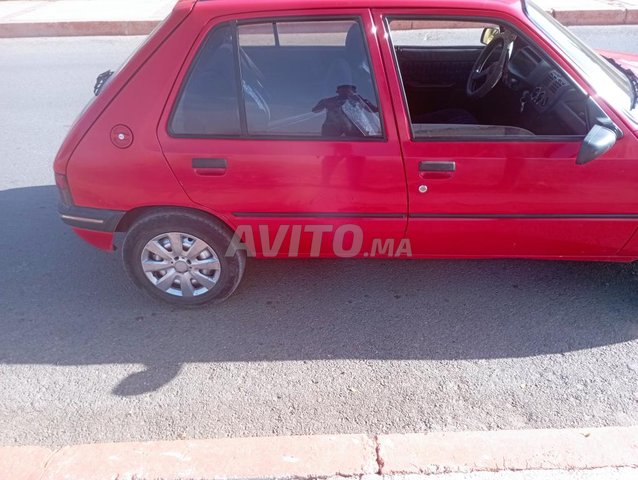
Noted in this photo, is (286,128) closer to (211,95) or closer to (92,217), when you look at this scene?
(211,95)

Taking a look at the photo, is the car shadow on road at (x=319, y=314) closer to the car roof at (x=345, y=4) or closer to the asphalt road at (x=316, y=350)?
the asphalt road at (x=316, y=350)

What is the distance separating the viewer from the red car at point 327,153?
2.84 m

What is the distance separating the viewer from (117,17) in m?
10.5

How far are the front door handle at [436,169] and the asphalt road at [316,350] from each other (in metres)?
0.87

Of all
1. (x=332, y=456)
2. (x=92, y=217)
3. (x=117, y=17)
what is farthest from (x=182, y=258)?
(x=117, y=17)

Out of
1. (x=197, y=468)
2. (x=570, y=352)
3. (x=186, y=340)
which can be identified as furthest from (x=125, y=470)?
(x=570, y=352)

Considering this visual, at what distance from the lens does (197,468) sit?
7.99ft

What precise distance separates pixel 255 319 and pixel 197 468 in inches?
41.0

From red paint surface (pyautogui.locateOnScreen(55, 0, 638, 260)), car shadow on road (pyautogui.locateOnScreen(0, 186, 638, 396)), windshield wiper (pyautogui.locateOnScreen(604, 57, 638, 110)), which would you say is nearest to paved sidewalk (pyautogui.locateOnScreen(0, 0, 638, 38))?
windshield wiper (pyautogui.locateOnScreen(604, 57, 638, 110))

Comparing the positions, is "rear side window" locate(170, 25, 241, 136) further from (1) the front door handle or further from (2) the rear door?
(1) the front door handle

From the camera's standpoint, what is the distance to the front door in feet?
9.32

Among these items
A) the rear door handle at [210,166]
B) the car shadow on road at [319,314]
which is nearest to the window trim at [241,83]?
the rear door handle at [210,166]

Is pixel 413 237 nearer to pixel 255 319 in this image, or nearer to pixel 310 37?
pixel 255 319

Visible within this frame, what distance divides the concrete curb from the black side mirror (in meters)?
1.26
